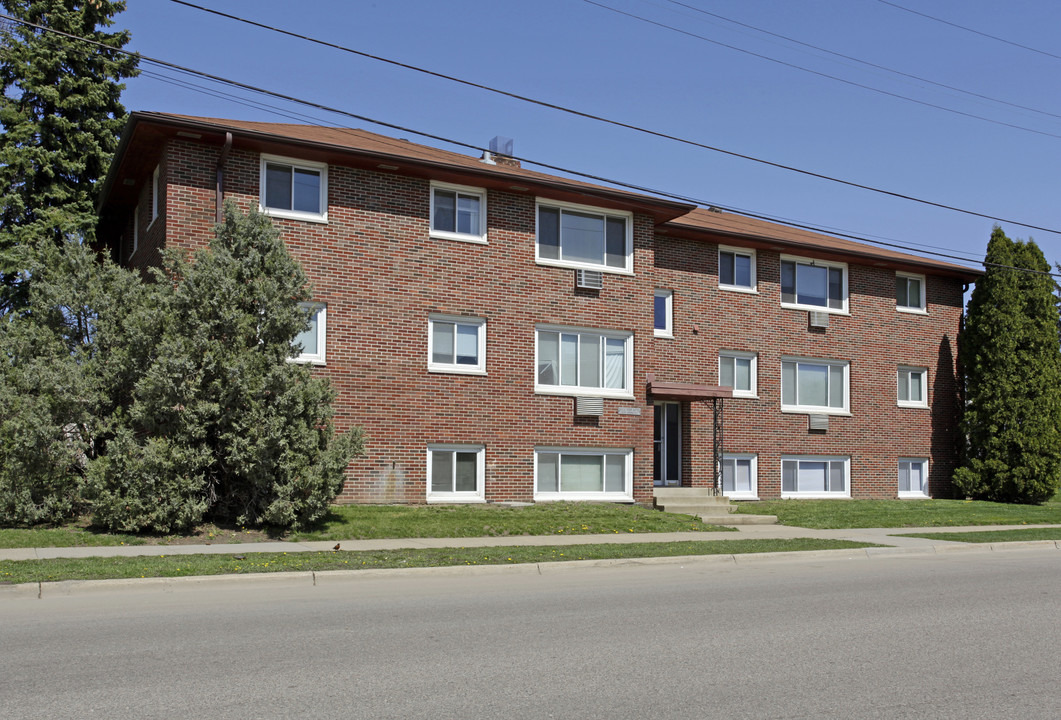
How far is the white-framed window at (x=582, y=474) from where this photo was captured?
2011cm

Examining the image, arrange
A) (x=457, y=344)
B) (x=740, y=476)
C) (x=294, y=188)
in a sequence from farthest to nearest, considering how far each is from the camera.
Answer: (x=740, y=476) → (x=457, y=344) → (x=294, y=188)

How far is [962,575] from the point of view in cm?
1220

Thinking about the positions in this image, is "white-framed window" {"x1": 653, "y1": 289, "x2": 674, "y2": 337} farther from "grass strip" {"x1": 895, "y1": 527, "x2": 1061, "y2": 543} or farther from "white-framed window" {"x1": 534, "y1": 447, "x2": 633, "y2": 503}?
"grass strip" {"x1": 895, "y1": 527, "x2": 1061, "y2": 543}

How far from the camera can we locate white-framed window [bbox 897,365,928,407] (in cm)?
2666

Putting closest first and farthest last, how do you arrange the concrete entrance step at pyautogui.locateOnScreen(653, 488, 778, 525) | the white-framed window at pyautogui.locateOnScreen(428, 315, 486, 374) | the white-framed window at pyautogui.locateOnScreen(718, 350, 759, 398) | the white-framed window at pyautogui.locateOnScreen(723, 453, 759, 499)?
1. the white-framed window at pyautogui.locateOnScreen(428, 315, 486, 374)
2. the concrete entrance step at pyautogui.locateOnScreen(653, 488, 778, 525)
3. the white-framed window at pyautogui.locateOnScreen(723, 453, 759, 499)
4. the white-framed window at pyautogui.locateOnScreen(718, 350, 759, 398)

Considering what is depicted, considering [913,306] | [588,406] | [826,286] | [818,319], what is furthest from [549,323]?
[913,306]

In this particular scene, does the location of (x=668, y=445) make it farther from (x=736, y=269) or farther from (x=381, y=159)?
(x=381, y=159)

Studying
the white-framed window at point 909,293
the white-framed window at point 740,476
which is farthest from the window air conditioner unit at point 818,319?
the white-framed window at point 740,476

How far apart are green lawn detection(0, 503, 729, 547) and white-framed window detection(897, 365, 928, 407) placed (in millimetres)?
10733

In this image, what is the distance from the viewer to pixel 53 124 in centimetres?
2441

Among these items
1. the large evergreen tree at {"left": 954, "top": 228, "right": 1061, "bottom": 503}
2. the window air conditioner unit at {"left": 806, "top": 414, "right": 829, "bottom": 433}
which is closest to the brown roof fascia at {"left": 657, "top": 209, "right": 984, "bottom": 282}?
the large evergreen tree at {"left": 954, "top": 228, "right": 1061, "bottom": 503}

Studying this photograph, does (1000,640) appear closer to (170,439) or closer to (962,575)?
(962,575)

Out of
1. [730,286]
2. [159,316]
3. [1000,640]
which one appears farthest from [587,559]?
[730,286]

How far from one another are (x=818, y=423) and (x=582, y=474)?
305 inches
